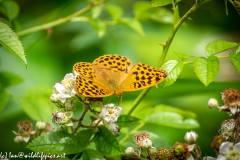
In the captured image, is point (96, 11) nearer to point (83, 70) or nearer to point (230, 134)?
point (83, 70)

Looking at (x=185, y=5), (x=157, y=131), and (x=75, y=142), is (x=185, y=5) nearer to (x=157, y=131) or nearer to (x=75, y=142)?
(x=157, y=131)

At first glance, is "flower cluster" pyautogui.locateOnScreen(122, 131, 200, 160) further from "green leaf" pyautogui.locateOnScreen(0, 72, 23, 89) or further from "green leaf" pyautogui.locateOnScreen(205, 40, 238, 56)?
"green leaf" pyautogui.locateOnScreen(0, 72, 23, 89)

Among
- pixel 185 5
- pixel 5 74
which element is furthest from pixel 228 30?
pixel 5 74

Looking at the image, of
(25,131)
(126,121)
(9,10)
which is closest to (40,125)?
(25,131)

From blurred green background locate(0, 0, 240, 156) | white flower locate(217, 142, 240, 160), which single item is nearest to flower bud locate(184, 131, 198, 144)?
white flower locate(217, 142, 240, 160)

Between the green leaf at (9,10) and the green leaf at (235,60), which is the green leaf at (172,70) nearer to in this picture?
the green leaf at (235,60)

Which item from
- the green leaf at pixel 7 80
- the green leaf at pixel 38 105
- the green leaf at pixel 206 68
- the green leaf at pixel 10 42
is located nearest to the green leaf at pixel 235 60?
the green leaf at pixel 206 68

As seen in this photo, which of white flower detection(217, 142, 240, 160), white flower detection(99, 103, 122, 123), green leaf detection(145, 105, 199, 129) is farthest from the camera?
green leaf detection(145, 105, 199, 129)
